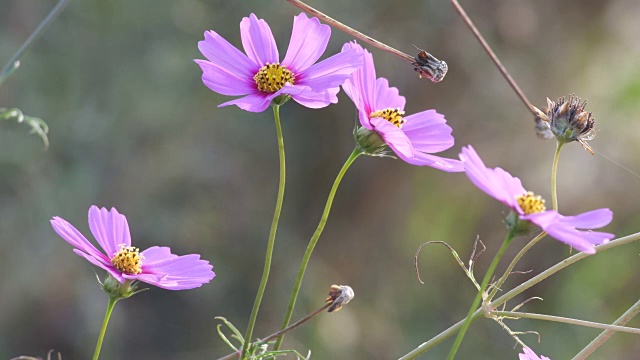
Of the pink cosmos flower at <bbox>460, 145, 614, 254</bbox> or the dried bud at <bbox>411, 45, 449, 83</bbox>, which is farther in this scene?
the dried bud at <bbox>411, 45, 449, 83</bbox>

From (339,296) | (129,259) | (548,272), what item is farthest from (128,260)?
(548,272)

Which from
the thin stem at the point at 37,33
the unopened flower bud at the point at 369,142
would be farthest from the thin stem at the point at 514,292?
the thin stem at the point at 37,33

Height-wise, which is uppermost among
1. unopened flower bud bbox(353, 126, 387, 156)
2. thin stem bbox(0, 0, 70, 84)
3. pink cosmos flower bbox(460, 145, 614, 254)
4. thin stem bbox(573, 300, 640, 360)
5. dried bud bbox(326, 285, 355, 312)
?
thin stem bbox(0, 0, 70, 84)

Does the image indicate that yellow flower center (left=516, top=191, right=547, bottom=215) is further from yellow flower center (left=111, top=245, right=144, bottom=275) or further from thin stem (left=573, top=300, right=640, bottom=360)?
yellow flower center (left=111, top=245, right=144, bottom=275)

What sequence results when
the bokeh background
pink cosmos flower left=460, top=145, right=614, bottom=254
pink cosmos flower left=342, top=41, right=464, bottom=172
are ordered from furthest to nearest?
the bokeh background < pink cosmos flower left=342, top=41, right=464, bottom=172 < pink cosmos flower left=460, top=145, right=614, bottom=254

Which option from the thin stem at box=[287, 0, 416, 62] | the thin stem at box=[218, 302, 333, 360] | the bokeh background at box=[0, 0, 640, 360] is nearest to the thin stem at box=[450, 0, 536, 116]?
the thin stem at box=[287, 0, 416, 62]

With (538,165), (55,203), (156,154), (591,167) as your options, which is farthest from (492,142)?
(55,203)

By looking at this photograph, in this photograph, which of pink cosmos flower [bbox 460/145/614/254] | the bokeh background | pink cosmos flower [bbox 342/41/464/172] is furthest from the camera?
the bokeh background

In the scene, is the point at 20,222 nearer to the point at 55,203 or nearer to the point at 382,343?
the point at 55,203

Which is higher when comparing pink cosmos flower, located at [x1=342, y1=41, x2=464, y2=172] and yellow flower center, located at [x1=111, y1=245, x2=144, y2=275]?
pink cosmos flower, located at [x1=342, y1=41, x2=464, y2=172]
